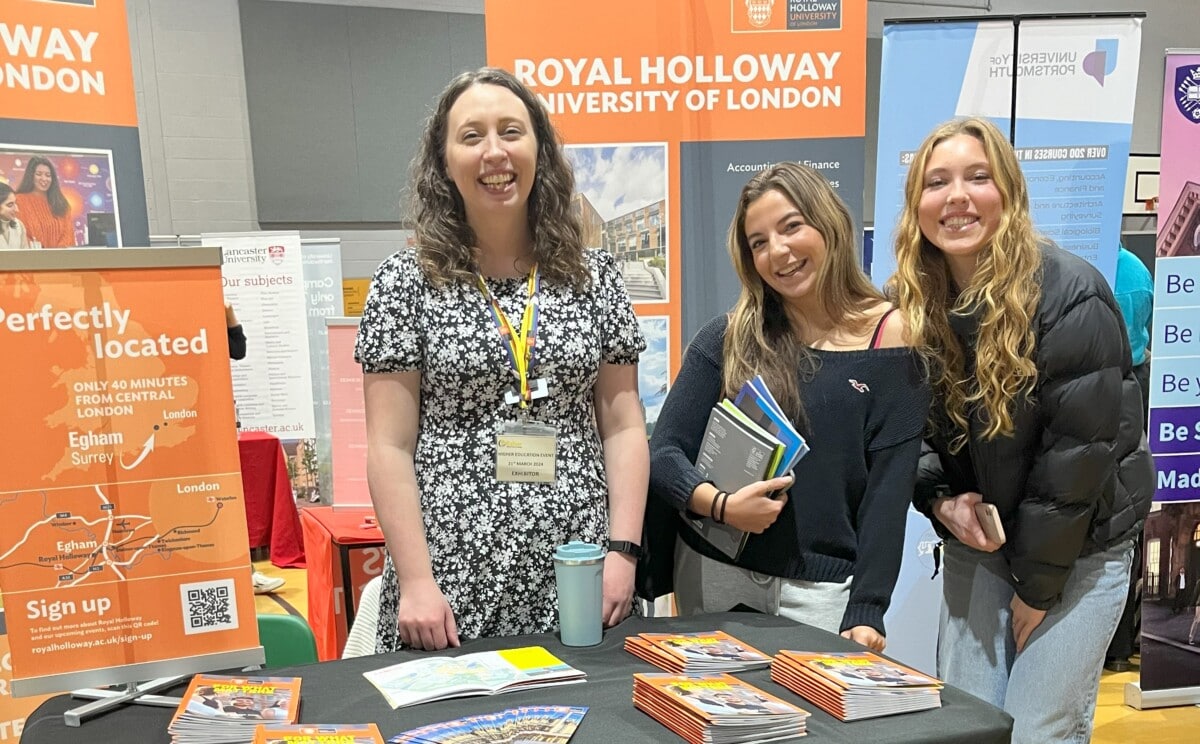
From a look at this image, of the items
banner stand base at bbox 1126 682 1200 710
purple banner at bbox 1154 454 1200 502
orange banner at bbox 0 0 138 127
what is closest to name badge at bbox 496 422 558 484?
orange banner at bbox 0 0 138 127

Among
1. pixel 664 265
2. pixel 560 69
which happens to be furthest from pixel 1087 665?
pixel 560 69

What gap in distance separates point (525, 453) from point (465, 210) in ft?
1.53

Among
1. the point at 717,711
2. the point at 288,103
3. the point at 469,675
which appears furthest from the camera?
the point at 288,103

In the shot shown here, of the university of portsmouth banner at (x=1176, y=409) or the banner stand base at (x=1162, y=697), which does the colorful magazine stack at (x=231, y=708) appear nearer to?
the university of portsmouth banner at (x=1176, y=409)

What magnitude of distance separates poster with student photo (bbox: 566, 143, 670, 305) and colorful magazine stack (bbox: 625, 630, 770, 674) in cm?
146

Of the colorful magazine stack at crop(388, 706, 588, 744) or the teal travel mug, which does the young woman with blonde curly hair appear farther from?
the colorful magazine stack at crop(388, 706, 588, 744)

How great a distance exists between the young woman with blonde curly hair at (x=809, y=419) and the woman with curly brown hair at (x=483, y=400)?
0.18 metres

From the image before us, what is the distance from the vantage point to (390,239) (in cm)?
684

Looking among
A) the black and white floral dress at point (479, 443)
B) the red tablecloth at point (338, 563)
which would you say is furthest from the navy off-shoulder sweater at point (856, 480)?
the red tablecloth at point (338, 563)

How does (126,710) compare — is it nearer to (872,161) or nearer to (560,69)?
(560,69)

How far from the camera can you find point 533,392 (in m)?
A: 1.52

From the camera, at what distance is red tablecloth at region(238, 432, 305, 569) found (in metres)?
5.03

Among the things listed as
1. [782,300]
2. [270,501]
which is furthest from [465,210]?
[270,501]

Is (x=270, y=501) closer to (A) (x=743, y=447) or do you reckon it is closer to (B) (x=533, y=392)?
(B) (x=533, y=392)
